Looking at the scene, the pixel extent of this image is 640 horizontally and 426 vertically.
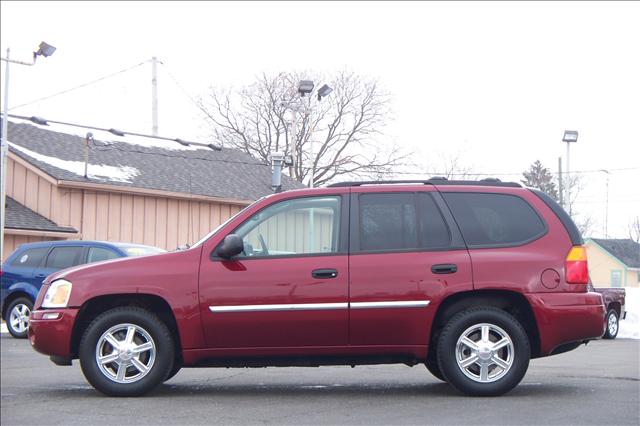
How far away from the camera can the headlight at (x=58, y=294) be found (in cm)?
835

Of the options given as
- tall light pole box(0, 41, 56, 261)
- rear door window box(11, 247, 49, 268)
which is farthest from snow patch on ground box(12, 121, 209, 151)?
rear door window box(11, 247, 49, 268)

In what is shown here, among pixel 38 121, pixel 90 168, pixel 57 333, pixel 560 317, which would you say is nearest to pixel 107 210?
pixel 90 168

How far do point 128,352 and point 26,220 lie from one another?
19282 mm

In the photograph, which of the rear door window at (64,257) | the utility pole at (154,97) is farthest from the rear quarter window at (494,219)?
the utility pole at (154,97)

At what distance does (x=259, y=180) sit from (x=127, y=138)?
16.8ft

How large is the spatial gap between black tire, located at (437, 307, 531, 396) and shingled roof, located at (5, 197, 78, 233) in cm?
1967

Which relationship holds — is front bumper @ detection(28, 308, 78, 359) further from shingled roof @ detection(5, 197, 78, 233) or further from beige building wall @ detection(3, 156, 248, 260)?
beige building wall @ detection(3, 156, 248, 260)

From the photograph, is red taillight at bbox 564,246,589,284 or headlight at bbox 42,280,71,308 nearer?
red taillight at bbox 564,246,589,284

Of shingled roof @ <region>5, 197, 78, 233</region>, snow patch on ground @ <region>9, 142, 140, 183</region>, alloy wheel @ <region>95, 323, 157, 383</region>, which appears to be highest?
snow patch on ground @ <region>9, 142, 140, 183</region>

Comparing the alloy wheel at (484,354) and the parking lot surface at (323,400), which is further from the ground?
the alloy wheel at (484,354)

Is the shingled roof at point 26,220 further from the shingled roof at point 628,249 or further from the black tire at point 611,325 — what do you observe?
the shingled roof at point 628,249

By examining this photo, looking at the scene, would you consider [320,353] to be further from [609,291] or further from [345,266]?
[609,291]

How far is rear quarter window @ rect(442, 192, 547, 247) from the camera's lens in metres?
8.33

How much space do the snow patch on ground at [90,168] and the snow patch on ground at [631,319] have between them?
46.8ft
